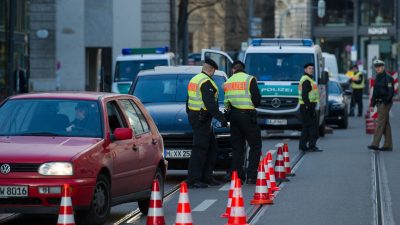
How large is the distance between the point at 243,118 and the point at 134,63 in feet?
70.0

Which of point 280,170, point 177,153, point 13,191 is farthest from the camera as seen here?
point 280,170

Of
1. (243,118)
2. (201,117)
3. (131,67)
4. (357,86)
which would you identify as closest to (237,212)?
(201,117)

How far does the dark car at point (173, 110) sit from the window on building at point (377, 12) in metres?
71.3

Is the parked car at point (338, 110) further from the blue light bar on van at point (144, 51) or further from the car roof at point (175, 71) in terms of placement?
the car roof at point (175, 71)

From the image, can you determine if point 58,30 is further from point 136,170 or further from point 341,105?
point 136,170

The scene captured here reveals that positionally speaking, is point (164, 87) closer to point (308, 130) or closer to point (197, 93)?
point (197, 93)

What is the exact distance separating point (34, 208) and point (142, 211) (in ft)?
8.56

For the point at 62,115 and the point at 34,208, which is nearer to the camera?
the point at 34,208

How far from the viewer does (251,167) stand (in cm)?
1811

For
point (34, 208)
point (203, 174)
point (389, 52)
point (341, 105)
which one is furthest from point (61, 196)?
point (389, 52)

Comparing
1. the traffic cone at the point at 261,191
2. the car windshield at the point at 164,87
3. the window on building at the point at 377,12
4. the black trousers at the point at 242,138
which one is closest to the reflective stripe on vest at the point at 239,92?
the black trousers at the point at 242,138

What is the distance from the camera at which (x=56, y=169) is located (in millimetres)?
12062

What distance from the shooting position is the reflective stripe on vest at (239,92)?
18064 mm

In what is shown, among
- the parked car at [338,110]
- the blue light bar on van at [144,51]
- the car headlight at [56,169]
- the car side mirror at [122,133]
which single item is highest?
the blue light bar on van at [144,51]
